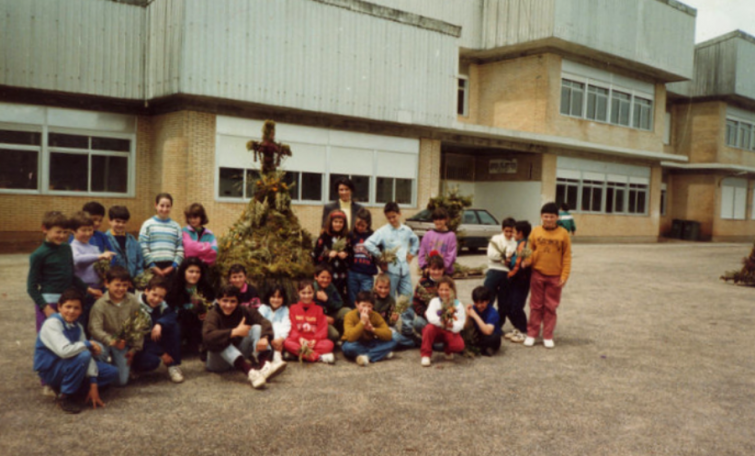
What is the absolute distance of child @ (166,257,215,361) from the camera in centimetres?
650

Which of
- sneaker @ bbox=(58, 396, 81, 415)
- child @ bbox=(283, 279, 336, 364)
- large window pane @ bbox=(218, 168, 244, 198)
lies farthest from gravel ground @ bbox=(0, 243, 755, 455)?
large window pane @ bbox=(218, 168, 244, 198)

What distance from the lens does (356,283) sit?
7621mm

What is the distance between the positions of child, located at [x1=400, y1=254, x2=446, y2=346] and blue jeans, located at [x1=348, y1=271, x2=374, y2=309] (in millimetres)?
578

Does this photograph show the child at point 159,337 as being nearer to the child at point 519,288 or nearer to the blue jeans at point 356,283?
the blue jeans at point 356,283

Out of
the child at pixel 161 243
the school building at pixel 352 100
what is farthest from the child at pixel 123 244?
the school building at pixel 352 100

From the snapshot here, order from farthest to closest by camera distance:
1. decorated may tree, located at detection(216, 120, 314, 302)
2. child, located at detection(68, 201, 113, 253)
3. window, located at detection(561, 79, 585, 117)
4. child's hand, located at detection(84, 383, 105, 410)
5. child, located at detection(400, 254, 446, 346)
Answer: window, located at detection(561, 79, 585, 117)
child, located at detection(400, 254, 446, 346)
decorated may tree, located at detection(216, 120, 314, 302)
child, located at detection(68, 201, 113, 253)
child's hand, located at detection(84, 383, 105, 410)

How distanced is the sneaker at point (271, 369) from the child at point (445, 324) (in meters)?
1.61

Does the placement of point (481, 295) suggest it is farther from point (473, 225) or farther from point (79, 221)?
point (473, 225)

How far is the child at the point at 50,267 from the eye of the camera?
533 cm

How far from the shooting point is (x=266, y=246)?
24.3 ft

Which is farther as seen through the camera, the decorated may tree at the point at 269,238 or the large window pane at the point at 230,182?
the large window pane at the point at 230,182

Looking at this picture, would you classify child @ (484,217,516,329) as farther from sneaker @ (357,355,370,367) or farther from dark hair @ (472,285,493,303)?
sneaker @ (357,355,370,367)

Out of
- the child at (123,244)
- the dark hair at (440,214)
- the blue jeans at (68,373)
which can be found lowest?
the blue jeans at (68,373)

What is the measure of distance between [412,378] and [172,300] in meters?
2.59
